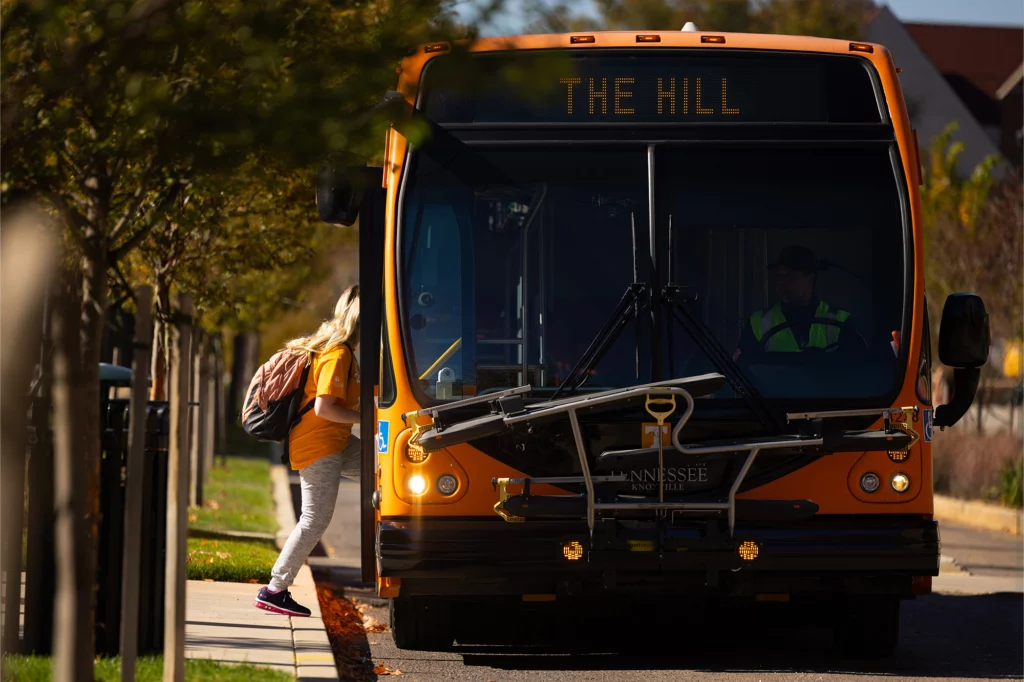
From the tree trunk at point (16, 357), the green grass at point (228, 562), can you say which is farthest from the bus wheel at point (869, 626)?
the tree trunk at point (16, 357)

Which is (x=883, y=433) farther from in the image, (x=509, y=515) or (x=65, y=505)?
(x=65, y=505)

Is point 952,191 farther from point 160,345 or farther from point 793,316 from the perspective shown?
point 793,316

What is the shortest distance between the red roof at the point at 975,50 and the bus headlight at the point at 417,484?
4941 centimetres

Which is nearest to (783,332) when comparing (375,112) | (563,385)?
(563,385)

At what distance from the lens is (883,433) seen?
761cm

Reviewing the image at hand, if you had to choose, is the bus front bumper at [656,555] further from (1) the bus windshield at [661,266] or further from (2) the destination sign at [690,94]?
(2) the destination sign at [690,94]

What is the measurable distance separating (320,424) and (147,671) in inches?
89.8

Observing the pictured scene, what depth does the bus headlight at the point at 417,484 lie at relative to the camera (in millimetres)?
7758

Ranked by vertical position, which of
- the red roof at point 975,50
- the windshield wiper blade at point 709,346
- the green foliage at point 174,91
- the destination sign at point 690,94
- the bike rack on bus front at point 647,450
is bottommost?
the bike rack on bus front at point 647,450

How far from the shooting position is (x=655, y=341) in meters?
7.75

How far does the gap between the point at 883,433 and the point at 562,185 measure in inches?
78.6

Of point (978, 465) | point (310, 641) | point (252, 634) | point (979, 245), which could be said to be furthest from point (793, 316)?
point (979, 245)

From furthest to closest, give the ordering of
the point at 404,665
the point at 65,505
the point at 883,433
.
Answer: the point at 404,665 → the point at 883,433 → the point at 65,505

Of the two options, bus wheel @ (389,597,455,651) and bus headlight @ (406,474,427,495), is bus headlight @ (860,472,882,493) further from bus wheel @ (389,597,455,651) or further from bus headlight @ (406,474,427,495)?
bus wheel @ (389,597,455,651)
